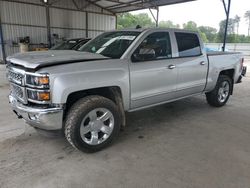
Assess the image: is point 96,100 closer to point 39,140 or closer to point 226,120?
point 39,140

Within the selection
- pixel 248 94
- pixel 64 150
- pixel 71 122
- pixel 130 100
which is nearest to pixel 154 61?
pixel 130 100

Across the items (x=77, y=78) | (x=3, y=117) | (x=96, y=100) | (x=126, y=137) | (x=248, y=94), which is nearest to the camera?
(x=77, y=78)

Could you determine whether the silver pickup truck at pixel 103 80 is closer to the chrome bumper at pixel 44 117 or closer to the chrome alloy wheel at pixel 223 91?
the chrome bumper at pixel 44 117

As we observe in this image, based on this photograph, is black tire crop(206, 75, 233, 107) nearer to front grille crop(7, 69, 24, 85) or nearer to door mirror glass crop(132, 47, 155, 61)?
door mirror glass crop(132, 47, 155, 61)

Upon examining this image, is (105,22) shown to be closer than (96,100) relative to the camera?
No

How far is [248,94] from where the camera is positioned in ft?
23.0

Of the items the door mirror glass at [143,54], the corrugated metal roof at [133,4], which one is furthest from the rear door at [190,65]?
the corrugated metal roof at [133,4]

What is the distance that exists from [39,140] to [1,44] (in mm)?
14820

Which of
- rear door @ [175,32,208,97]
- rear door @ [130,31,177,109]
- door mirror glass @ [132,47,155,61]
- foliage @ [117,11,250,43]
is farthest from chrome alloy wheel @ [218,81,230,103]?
foliage @ [117,11,250,43]

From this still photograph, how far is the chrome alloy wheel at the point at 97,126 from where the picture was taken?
3043 mm

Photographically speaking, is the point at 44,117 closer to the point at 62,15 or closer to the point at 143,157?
the point at 143,157

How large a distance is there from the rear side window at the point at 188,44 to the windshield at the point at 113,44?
0.95m

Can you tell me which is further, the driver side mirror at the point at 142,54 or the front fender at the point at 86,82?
the driver side mirror at the point at 142,54

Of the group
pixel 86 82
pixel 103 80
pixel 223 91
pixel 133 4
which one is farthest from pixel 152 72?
pixel 133 4
